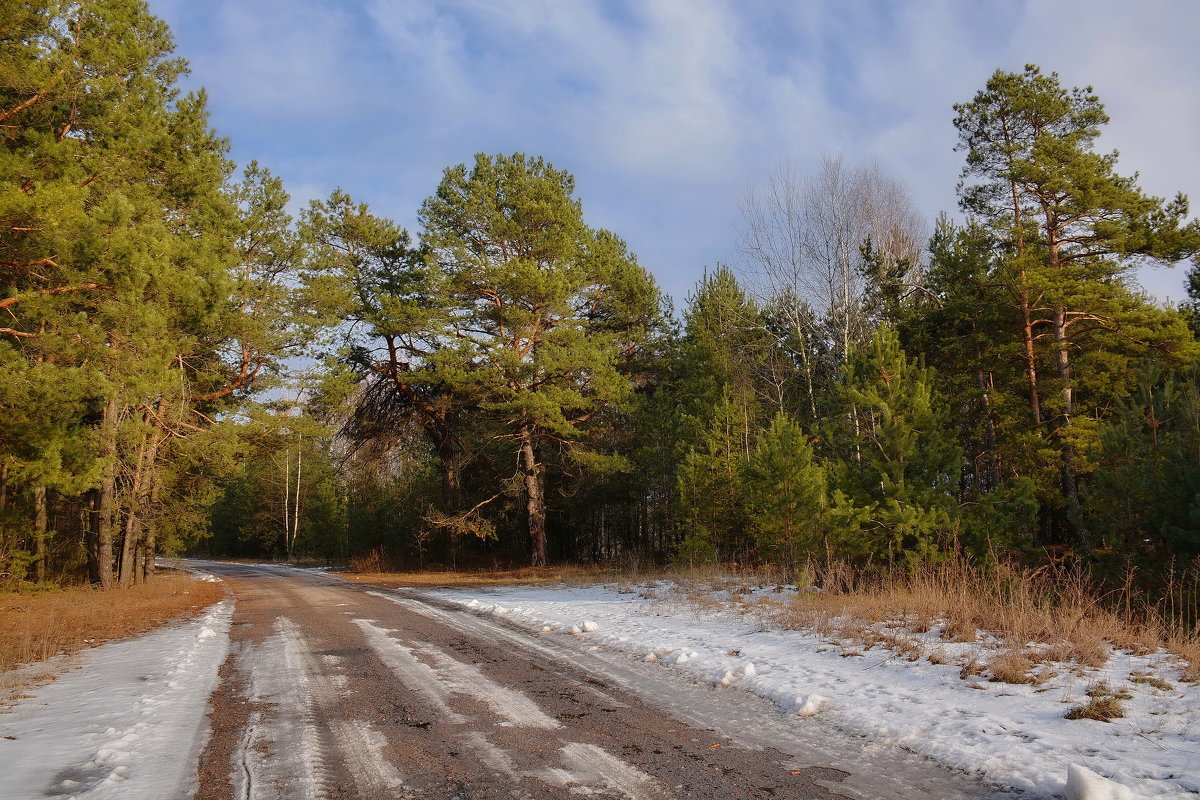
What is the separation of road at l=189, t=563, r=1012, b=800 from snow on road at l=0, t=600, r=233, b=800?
0.22 m

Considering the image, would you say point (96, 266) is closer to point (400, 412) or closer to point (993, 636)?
point (993, 636)

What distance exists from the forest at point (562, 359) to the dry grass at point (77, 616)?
1.93 meters

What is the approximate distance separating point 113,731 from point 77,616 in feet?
29.8

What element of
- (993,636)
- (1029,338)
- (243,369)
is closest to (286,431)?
(243,369)

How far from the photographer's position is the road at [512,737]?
12.1ft

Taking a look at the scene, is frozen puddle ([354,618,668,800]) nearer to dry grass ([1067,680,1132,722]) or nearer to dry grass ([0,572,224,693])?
dry grass ([1067,680,1132,722])

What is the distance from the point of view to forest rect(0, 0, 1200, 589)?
38.2 ft

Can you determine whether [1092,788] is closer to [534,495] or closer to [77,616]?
[77,616]

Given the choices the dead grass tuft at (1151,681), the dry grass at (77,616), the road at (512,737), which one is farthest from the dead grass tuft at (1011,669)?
the dry grass at (77,616)

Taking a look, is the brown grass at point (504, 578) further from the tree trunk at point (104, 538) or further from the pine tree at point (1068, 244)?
the pine tree at point (1068, 244)

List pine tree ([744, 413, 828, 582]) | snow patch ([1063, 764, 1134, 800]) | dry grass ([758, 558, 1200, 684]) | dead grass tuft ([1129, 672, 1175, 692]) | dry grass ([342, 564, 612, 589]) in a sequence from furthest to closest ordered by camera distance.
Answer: dry grass ([342, 564, 612, 589]) → pine tree ([744, 413, 828, 582]) → dry grass ([758, 558, 1200, 684]) → dead grass tuft ([1129, 672, 1175, 692]) → snow patch ([1063, 764, 1134, 800])

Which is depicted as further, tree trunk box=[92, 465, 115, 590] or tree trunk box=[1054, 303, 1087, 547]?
tree trunk box=[92, 465, 115, 590]

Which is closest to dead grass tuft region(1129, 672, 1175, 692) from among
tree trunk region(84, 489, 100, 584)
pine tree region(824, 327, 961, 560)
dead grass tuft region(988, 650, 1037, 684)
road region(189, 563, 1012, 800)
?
dead grass tuft region(988, 650, 1037, 684)

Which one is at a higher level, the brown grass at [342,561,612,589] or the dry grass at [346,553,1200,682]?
the dry grass at [346,553,1200,682]
